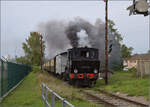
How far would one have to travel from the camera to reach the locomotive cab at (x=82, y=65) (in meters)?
18.8

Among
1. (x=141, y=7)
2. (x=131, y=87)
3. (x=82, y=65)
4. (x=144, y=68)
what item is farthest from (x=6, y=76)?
(x=144, y=68)

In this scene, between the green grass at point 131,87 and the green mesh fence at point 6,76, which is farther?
the green grass at point 131,87

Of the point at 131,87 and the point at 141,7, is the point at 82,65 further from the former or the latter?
the point at 141,7

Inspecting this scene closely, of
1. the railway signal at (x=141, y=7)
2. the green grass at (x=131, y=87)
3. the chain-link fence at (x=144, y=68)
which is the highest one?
the railway signal at (x=141, y=7)

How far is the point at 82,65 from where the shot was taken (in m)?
19.0

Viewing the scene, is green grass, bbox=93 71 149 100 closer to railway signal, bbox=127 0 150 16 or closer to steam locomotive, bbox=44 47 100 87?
steam locomotive, bbox=44 47 100 87

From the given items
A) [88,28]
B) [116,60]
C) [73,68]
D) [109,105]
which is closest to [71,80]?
[73,68]

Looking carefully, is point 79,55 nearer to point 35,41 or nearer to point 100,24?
point 100,24

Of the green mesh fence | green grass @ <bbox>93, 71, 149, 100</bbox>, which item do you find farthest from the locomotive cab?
the green mesh fence

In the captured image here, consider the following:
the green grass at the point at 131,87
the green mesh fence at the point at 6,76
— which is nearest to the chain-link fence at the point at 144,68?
the green grass at the point at 131,87

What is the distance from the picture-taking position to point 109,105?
35.7ft

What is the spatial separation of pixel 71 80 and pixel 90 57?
90.1 inches

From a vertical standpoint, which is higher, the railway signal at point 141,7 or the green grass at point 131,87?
the railway signal at point 141,7

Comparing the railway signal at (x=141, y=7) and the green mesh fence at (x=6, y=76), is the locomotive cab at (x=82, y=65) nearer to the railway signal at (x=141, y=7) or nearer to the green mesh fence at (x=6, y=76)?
the green mesh fence at (x=6, y=76)
